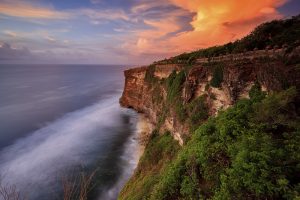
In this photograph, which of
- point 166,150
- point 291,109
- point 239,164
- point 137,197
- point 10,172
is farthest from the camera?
point 10,172

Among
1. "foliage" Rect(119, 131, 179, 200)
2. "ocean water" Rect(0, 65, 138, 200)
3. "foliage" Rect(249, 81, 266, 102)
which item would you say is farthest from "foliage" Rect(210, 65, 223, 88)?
"ocean water" Rect(0, 65, 138, 200)

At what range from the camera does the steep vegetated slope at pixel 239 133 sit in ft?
24.2

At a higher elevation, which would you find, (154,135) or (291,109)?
(291,109)

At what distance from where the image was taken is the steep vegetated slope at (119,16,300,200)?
7.38 m

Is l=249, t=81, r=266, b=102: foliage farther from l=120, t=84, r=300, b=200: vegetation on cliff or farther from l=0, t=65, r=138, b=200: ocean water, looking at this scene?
l=0, t=65, r=138, b=200: ocean water

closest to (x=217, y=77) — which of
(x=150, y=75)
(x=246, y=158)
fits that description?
(x=246, y=158)

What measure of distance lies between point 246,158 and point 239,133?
230cm

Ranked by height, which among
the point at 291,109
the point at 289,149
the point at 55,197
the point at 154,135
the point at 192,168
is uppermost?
the point at 291,109

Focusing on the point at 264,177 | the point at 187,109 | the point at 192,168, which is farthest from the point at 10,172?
the point at 264,177

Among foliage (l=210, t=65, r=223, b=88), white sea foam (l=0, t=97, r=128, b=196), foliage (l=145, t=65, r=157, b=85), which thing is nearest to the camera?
foliage (l=210, t=65, r=223, b=88)

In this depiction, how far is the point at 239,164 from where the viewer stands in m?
7.88

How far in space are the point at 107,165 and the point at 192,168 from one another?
1507 cm

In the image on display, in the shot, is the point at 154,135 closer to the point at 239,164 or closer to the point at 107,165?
the point at 107,165

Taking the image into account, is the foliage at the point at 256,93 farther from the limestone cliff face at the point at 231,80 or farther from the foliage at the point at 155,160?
the foliage at the point at 155,160
